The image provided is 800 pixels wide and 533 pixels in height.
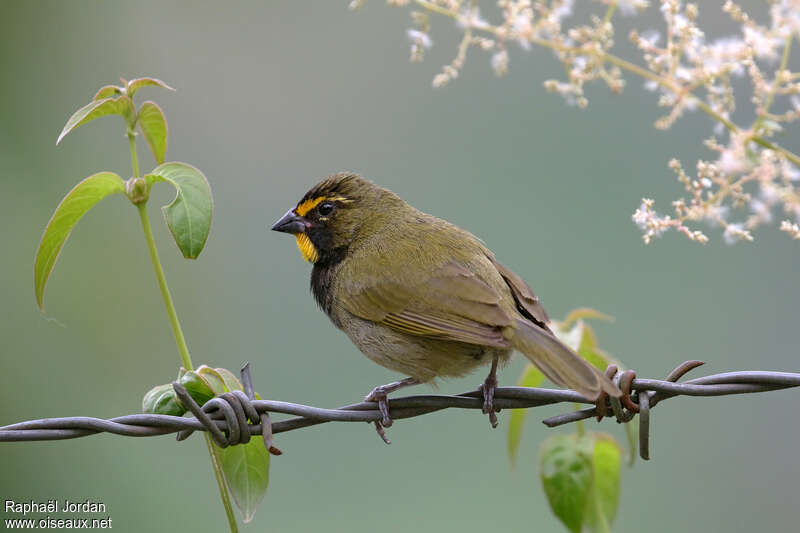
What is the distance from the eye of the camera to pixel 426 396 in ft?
8.89

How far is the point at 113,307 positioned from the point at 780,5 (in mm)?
5019

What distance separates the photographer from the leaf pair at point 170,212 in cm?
243

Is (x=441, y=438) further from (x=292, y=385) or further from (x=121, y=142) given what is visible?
(x=121, y=142)

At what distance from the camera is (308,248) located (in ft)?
12.7

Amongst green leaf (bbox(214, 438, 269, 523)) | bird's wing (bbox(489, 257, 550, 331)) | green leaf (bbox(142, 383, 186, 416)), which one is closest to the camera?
green leaf (bbox(142, 383, 186, 416))

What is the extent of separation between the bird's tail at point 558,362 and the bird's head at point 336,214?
1012mm

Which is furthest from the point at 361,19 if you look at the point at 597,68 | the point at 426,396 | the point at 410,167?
the point at 426,396

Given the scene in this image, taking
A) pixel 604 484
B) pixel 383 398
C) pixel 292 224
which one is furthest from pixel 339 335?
pixel 604 484

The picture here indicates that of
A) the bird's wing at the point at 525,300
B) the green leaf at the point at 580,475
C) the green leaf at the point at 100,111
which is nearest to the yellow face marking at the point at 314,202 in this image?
the bird's wing at the point at 525,300

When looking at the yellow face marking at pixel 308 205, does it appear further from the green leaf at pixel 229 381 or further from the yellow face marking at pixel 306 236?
the green leaf at pixel 229 381

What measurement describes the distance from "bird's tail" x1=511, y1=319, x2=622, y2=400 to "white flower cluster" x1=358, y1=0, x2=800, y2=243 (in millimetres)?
411

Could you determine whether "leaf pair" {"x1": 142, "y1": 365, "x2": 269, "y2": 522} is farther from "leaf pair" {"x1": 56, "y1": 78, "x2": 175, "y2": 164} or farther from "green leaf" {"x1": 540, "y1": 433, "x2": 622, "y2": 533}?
"green leaf" {"x1": 540, "y1": 433, "x2": 622, "y2": 533}

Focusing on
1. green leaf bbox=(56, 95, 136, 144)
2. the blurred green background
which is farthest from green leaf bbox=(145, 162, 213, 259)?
the blurred green background

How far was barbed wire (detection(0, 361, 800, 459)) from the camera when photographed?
2.38m
